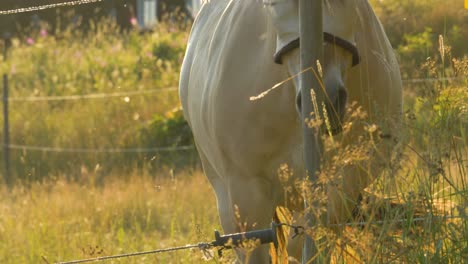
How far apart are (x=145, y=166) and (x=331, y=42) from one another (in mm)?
6367

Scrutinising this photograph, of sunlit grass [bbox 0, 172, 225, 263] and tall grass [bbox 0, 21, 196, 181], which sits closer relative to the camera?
sunlit grass [bbox 0, 172, 225, 263]

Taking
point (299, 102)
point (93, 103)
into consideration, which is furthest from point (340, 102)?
point (93, 103)

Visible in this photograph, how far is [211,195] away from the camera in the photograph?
9234 mm

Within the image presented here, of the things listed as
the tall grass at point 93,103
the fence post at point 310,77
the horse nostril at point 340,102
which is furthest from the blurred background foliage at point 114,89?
the fence post at point 310,77

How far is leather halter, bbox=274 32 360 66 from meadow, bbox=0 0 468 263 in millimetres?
262

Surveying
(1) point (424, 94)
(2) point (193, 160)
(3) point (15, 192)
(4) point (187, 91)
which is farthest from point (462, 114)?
(2) point (193, 160)

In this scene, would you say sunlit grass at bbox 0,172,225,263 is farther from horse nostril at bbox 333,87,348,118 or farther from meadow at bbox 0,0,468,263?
horse nostril at bbox 333,87,348,118

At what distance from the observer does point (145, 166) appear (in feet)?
35.4

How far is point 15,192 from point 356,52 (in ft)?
19.7

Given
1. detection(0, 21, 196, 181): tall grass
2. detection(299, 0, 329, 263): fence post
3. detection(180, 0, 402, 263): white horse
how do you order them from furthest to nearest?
detection(0, 21, 196, 181): tall grass
detection(180, 0, 402, 263): white horse
detection(299, 0, 329, 263): fence post

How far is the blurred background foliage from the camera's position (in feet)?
39.4

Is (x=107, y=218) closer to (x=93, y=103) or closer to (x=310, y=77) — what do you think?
(x=310, y=77)

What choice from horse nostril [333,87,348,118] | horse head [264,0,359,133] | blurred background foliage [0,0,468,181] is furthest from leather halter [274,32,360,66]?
blurred background foliage [0,0,468,181]

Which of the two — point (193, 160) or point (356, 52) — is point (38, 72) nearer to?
point (193, 160)
